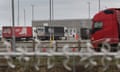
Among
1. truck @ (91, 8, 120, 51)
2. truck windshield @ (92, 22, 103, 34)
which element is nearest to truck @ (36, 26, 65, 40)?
truck windshield @ (92, 22, 103, 34)

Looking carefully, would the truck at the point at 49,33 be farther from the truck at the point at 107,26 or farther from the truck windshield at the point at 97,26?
the truck at the point at 107,26

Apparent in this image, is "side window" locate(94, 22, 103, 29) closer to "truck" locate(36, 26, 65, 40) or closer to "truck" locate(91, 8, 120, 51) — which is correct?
"truck" locate(91, 8, 120, 51)

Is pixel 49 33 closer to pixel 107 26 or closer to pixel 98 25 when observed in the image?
pixel 98 25

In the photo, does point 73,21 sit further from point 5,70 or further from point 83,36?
point 5,70

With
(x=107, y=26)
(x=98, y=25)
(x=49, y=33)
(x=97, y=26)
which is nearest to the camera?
(x=107, y=26)

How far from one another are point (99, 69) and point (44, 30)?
173ft

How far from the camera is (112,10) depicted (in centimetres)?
2458

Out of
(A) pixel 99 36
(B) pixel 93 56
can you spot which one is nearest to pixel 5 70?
Result: (B) pixel 93 56

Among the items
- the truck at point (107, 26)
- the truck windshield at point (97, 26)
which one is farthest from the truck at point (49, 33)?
the truck at point (107, 26)

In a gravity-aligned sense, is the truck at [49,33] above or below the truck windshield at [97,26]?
below

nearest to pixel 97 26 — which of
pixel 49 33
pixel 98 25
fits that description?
pixel 98 25

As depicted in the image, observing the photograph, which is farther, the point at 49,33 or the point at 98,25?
the point at 49,33

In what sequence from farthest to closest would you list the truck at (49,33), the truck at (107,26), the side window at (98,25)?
the truck at (49,33) → the side window at (98,25) → the truck at (107,26)

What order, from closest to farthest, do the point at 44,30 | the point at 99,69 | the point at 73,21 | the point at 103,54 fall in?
the point at 103,54, the point at 99,69, the point at 44,30, the point at 73,21
